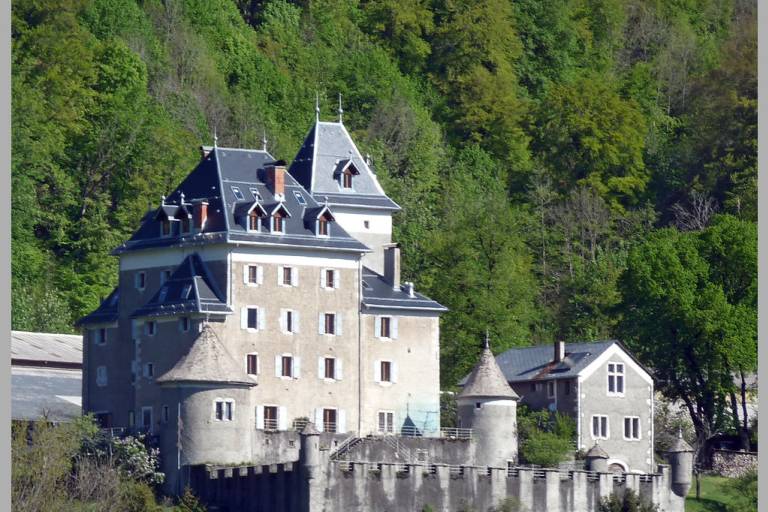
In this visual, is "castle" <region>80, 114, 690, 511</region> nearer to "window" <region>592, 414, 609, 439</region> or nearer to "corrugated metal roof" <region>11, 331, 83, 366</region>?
"corrugated metal roof" <region>11, 331, 83, 366</region>

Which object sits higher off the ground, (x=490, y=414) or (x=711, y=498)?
(x=490, y=414)

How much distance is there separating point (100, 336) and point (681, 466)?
2310cm

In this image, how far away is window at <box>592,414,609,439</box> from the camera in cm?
12156

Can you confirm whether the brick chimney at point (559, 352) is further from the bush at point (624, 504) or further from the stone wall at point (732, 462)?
the bush at point (624, 504)

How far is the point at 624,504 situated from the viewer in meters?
109

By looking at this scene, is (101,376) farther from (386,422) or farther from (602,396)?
(602,396)

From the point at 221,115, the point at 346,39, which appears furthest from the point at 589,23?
the point at 221,115

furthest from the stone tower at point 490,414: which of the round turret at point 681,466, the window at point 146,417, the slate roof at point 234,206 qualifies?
the window at point 146,417

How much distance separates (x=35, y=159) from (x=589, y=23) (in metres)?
58.0

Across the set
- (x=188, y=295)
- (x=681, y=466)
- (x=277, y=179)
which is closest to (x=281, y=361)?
(x=188, y=295)

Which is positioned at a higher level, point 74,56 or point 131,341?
point 74,56

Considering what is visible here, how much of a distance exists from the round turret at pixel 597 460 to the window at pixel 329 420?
9.82 m

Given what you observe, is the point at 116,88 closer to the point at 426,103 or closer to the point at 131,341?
the point at 426,103

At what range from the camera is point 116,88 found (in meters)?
150
